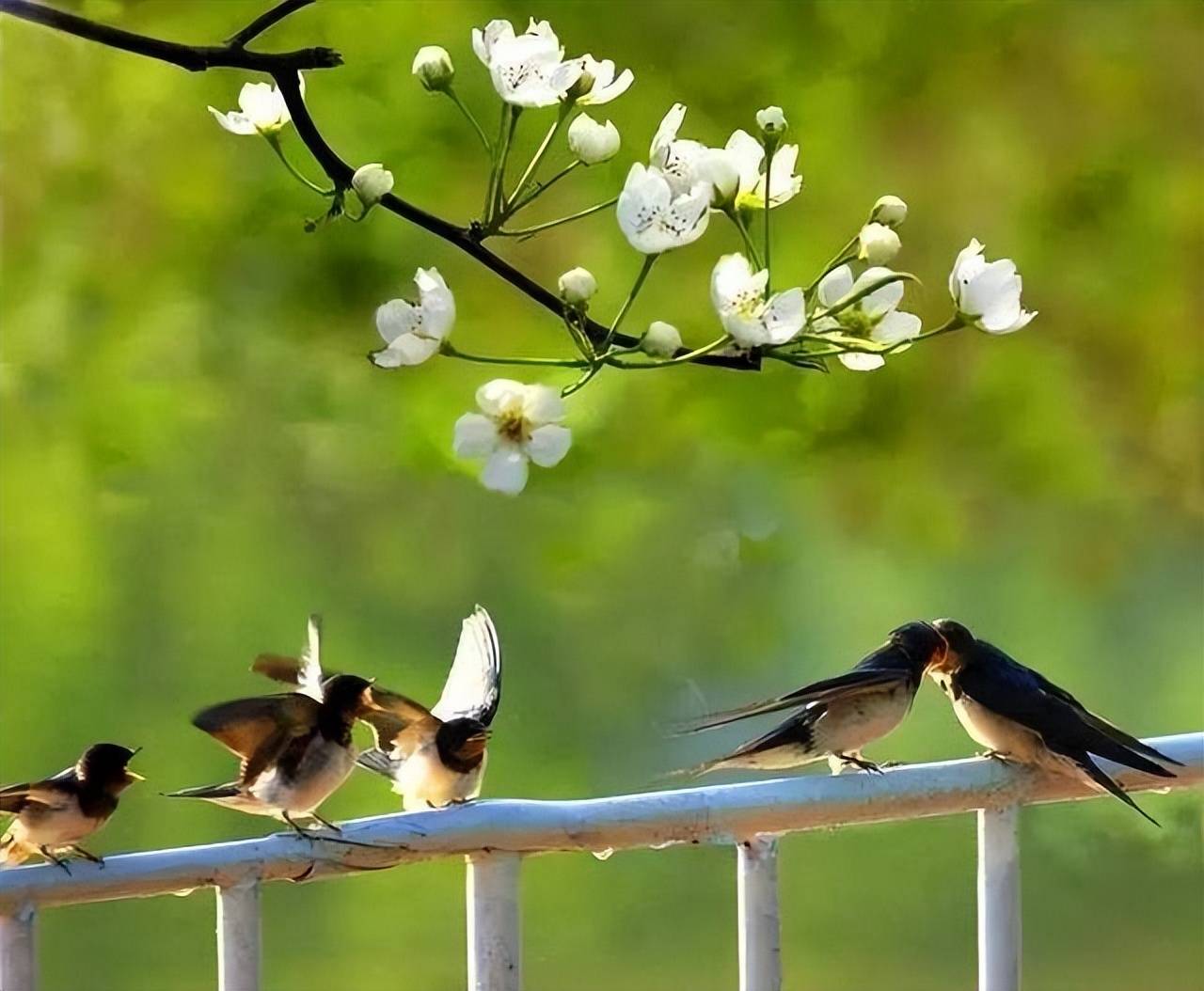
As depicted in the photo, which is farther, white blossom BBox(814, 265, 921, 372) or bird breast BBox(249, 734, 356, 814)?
bird breast BBox(249, 734, 356, 814)

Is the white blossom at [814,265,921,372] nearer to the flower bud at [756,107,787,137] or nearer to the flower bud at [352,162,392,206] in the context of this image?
the flower bud at [756,107,787,137]

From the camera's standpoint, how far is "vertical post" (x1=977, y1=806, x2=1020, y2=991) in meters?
1.08

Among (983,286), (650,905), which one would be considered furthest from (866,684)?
(983,286)

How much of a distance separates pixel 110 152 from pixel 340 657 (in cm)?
37

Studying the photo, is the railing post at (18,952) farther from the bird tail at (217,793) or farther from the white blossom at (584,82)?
the white blossom at (584,82)

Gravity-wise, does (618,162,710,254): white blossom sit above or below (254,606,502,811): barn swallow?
above

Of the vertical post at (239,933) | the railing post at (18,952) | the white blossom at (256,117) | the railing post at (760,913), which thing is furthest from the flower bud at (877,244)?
the railing post at (18,952)

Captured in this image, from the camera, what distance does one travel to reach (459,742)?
97cm

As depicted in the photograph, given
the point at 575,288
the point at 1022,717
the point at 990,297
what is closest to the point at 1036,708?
the point at 1022,717

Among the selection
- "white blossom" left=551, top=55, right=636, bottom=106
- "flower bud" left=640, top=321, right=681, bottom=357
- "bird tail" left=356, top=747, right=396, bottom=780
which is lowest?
"bird tail" left=356, top=747, right=396, bottom=780

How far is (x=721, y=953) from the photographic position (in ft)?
3.68

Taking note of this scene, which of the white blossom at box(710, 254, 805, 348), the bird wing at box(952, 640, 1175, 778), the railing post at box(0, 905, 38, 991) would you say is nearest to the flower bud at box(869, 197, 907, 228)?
the white blossom at box(710, 254, 805, 348)

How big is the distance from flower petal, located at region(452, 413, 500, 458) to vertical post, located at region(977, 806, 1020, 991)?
18.9 inches

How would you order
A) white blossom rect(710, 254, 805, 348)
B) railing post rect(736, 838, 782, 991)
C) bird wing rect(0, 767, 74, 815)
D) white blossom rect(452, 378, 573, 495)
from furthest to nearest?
railing post rect(736, 838, 782, 991) < bird wing rect(0, 767, 74, 815) < white blossom rect(452, 378, 573, 495) < white blossom rect(710, 254, 805, 348)
